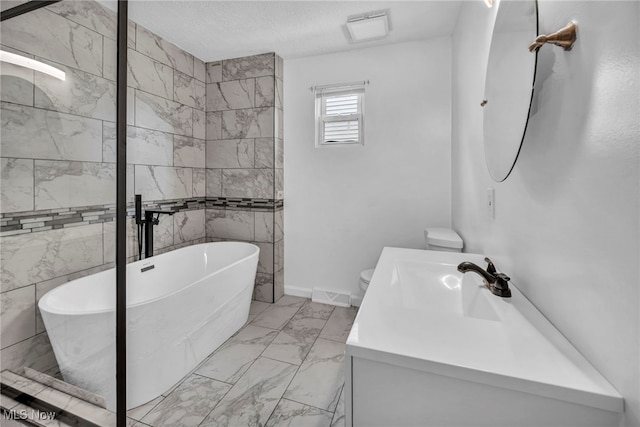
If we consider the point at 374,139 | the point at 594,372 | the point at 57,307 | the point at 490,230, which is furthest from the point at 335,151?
the point at 594,372

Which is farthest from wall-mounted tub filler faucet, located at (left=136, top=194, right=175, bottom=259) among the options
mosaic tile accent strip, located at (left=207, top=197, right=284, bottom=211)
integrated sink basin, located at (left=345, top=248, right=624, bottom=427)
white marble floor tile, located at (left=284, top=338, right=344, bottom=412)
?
integrated sink basin, located at (left=345, top=248, right=624, bottom=427)

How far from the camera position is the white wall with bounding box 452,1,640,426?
51cm

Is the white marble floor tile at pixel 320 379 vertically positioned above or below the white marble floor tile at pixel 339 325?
below

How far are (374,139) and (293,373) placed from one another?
2.12m

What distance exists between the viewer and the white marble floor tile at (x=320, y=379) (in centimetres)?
161

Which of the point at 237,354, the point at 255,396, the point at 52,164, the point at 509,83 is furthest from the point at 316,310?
the point at 509,83

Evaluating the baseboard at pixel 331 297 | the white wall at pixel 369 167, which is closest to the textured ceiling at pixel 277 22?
the white wall at pixel 369 167

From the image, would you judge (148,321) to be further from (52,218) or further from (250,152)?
(250,152)

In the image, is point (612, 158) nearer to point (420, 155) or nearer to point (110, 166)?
point (110, 166)

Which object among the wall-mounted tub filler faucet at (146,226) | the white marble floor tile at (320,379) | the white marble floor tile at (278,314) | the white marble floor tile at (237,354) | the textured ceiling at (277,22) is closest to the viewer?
the white marble floor tile at (320,379)

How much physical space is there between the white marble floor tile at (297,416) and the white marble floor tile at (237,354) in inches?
15.4

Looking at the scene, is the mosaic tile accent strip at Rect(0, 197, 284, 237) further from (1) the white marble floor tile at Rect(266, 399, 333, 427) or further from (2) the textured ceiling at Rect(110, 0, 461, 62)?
(2) the textured ceiling at Rect(110, 0, 461, 62)

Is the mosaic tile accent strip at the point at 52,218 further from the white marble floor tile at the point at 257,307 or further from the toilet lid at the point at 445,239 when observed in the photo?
the toilet lid at the point at 445,239

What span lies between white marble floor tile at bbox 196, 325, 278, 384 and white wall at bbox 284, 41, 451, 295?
843 mm
